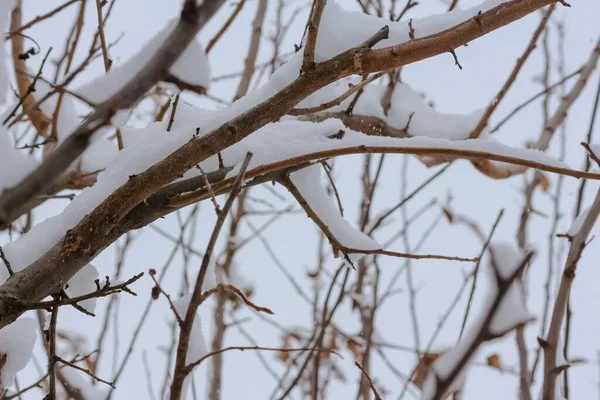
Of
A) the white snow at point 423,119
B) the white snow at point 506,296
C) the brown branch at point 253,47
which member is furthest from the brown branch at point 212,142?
the brown branch at point 253,47

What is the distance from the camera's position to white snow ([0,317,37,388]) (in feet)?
2.55

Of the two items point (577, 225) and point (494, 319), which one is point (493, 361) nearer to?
point (577, 225)

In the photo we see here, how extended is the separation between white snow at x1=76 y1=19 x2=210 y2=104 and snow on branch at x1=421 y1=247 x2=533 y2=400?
0.96ft

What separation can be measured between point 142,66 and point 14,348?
0.61m

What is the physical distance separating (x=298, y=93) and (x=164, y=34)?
26 cm

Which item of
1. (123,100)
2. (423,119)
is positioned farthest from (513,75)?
(123,100)

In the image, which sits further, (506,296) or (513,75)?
(513,75)

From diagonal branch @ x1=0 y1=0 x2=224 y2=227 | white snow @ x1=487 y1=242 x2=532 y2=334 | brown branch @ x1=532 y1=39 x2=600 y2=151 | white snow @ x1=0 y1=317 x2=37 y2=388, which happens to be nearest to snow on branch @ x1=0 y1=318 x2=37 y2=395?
white snow @ x1=0 y1=317 x2=37 y2=388

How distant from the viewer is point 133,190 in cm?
67

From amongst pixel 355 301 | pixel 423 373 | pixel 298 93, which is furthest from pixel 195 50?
pixel 355 301

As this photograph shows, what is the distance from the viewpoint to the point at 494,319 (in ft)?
1.44

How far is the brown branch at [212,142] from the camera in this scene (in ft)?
2.06

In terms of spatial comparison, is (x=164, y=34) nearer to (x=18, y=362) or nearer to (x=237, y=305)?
(x=18, y=362)

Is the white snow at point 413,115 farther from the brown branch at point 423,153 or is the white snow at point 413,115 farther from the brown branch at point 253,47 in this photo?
the brown branch at point 423,153
